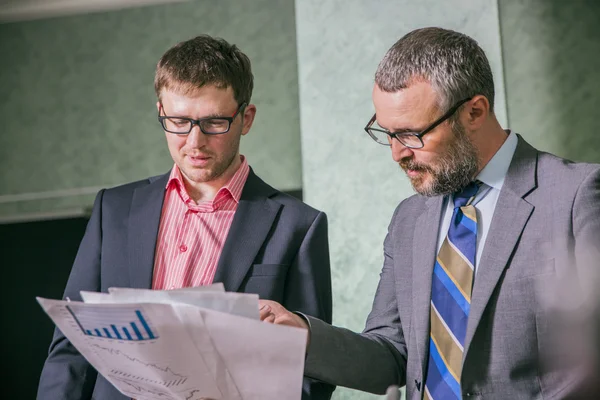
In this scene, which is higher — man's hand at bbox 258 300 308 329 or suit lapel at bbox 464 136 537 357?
suit lapel at bbox 464 136 537 357

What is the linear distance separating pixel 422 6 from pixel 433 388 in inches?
60.6

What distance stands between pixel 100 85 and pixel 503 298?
3.24 metres

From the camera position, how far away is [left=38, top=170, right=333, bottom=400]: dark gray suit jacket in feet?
5.51

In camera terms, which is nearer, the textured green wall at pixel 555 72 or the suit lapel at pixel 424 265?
the suit lapel at pixel 424 265

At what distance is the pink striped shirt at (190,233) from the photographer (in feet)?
5.64

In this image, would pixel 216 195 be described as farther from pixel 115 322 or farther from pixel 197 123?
pixel 115 322

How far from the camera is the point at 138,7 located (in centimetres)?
431

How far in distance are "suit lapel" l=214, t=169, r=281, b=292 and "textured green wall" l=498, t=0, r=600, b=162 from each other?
1787mm

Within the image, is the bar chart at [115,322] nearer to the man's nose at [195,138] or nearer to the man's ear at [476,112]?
the man's nose at [195,138]

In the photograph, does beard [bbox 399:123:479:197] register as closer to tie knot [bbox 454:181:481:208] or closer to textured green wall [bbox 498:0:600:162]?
tie knot [bbox 454:181:481:208]

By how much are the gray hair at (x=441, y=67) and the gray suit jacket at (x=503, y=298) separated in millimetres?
158

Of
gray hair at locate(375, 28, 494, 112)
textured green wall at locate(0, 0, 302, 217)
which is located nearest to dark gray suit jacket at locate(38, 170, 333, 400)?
gray hair at locate(375, 28, 494, 112)

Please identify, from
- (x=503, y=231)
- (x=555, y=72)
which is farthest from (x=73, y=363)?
(x=555, y=72)

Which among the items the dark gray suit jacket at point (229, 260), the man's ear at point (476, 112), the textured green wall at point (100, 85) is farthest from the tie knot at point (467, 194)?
the textured green wall at point (100, 85)
